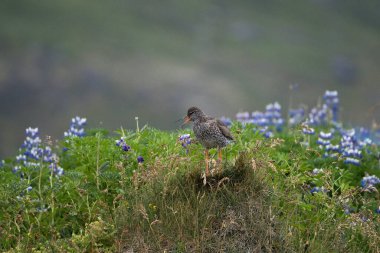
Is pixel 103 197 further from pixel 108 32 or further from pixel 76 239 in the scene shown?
pixel 108 32

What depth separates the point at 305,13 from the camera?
143375 millimetres

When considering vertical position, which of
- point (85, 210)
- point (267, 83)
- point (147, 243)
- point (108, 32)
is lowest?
point (147, 243)

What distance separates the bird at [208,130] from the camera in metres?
8.95

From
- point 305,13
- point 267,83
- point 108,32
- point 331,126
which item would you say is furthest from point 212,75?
point 331,126

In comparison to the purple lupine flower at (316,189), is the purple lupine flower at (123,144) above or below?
above

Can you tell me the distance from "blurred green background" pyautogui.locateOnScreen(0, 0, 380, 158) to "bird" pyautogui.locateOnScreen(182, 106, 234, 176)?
94.0 meters

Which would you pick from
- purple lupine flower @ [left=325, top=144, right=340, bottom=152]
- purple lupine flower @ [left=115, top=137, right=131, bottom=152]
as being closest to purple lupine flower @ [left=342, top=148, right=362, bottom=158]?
purple lupine flower @ [left=325, top=144, right=340, bottom=152]

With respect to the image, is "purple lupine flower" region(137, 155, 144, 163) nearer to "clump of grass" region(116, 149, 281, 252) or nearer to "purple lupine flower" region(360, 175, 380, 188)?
"clump of grass" region(116, 149, 281, 252)

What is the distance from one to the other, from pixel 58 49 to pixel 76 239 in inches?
4632

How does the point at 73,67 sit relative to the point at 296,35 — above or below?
below

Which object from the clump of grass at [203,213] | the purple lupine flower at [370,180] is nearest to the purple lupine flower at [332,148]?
the purple lupine flower at [370,180]

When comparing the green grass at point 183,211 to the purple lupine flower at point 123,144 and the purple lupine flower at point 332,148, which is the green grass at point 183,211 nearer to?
the purple lupine flower at point 123,144

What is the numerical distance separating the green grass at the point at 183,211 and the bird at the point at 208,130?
0.22 m

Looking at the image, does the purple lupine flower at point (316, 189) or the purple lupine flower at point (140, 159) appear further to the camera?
the purple lupine flower at point (316, 189)
